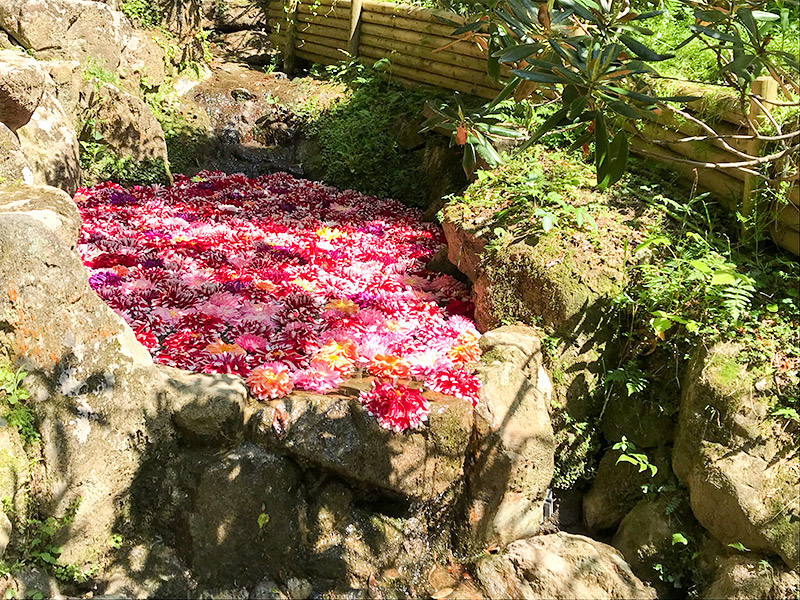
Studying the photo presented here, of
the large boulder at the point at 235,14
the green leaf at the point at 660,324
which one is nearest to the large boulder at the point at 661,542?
the green leaf at the point at 660,324

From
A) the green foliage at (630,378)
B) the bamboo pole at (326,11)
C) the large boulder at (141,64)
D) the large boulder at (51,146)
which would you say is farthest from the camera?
the bamboo pole at (326,11)

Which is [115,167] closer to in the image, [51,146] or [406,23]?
[51,146]

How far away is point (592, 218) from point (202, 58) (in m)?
7.36

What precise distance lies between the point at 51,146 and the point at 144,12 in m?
4.78

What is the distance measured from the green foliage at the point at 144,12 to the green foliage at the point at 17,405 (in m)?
7.68

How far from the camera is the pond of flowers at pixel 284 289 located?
11.1ft

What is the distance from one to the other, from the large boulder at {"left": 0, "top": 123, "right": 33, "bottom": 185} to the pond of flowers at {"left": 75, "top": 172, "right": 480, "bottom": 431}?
0.62 meters

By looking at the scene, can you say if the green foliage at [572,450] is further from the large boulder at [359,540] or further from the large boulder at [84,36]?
the large boulder at [84,36]

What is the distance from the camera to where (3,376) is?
102 inches

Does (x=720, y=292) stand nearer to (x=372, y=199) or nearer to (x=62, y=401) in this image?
(x=62, y=401)

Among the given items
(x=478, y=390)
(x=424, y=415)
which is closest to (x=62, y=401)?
(x=424, y=415)

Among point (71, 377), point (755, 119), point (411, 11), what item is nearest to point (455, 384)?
point (71, 377)

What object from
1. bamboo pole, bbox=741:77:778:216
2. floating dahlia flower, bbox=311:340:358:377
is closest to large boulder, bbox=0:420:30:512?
floating dahlia flower, bbox=311:340:358:377

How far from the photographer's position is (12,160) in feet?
14.6
